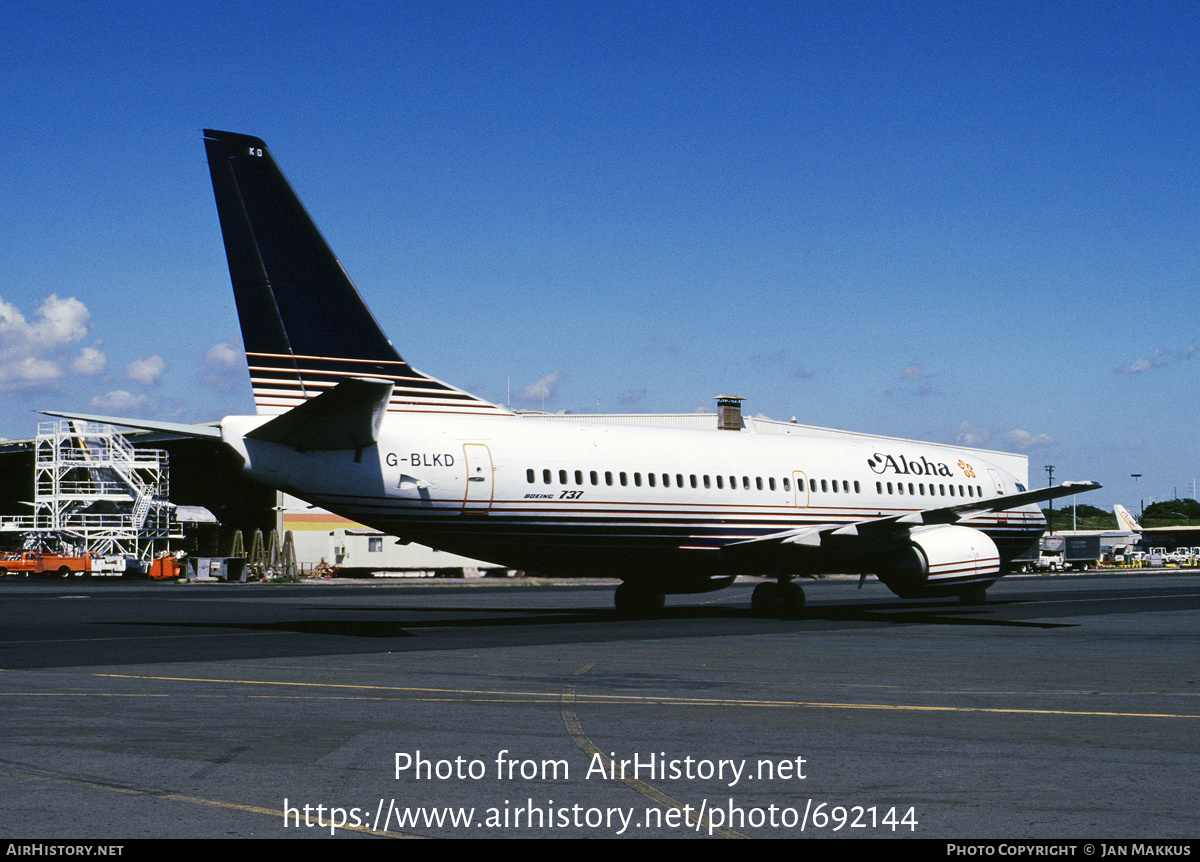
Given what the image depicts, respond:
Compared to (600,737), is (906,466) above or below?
above

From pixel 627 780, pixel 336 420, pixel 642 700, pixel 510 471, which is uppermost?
pixel 336 420

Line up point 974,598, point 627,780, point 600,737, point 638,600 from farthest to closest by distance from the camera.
→ point 974,598, point 638,600, point 600,737, point 627,780

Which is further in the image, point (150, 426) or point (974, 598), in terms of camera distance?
point (974, 598)

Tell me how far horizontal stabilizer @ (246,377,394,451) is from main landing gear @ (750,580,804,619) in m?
12.3

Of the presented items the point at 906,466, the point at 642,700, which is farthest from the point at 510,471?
the point at 906,466

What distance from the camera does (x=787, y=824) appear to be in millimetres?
6613

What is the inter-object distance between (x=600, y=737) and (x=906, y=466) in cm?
2493

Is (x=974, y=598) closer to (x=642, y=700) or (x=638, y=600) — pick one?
(x=638, y=600)

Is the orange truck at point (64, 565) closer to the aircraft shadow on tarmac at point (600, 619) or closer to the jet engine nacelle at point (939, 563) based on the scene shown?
the aircraft shadow on tarmac at point (600, 619)

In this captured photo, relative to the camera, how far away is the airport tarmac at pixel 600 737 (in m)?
6.70

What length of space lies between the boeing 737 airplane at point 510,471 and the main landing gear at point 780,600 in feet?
0.14

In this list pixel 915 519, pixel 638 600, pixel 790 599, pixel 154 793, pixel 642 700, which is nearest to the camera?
pixel 154 793

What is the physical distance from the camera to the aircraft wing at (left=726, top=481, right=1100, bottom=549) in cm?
2634

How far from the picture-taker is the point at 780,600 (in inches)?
1171
